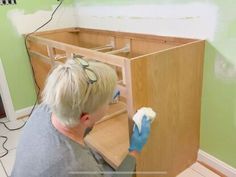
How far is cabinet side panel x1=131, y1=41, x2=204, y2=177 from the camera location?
1163mm

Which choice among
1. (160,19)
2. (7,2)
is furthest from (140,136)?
(7,2)

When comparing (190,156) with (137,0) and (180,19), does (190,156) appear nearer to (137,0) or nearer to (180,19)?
(180,19)

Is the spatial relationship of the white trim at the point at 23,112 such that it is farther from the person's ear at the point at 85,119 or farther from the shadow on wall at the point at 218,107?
the person's ear at the point at 85,119

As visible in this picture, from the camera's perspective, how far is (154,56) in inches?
45.1

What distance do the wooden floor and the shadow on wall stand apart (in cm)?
11

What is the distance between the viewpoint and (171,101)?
1.34m

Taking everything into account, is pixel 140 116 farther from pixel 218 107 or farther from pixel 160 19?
pixel 160 19

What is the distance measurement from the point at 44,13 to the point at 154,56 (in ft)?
5.36

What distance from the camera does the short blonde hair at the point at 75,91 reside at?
2.22ft

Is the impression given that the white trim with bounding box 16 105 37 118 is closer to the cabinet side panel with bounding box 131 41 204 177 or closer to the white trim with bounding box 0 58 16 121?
the white trim with bounding box 0 58 16 121

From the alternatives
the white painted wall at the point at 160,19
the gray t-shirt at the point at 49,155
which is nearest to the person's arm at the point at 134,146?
the gray t-shirt at the point at 49,155

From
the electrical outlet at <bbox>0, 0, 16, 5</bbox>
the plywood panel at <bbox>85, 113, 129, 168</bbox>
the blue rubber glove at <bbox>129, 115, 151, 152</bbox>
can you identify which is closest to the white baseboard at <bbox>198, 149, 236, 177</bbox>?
the plywood panel at <bbox>85, 113, 129, 168</bbox>

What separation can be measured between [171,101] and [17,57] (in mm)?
1648

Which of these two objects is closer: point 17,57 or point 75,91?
point 75,91
